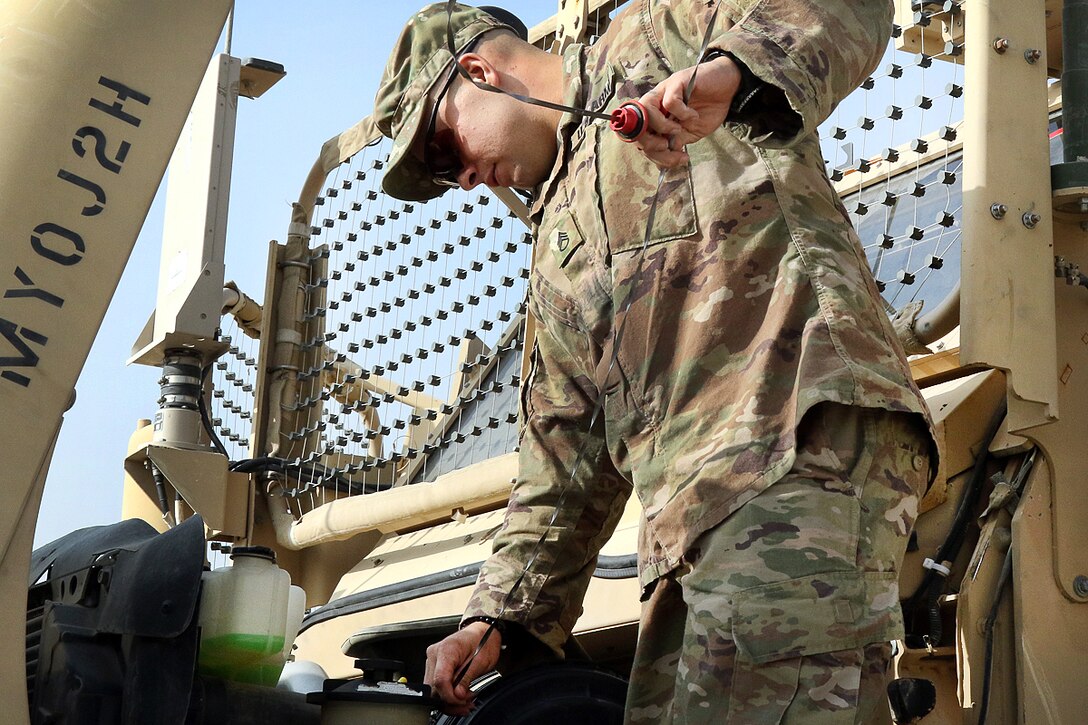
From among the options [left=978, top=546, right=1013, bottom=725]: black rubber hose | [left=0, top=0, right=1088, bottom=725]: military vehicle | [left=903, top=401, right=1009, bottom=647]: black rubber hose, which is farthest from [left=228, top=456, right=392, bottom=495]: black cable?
[left=978, top=546, right=1013, bottom=725]: black rubber hose

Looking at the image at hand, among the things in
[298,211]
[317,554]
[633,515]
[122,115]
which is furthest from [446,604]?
[298,211]

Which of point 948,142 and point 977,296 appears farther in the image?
point 948,142

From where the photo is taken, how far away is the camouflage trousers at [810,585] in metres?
1.78

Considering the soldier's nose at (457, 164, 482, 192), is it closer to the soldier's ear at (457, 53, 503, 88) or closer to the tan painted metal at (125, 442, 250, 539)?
the soldier's ear at (457, 53, 503, 88)

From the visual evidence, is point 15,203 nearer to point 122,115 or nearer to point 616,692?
point 122,115

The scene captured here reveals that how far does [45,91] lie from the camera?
169 cm

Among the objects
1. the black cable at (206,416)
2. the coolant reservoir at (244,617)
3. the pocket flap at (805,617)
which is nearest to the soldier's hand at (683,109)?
the pocket flap at (805,617)

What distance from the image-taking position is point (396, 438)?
175 inches

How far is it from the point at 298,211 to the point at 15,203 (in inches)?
132

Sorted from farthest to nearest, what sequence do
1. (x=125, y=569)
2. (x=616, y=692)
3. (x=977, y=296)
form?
(x=977, y=296)
(x=616, y=692)
(x=125, y=569)

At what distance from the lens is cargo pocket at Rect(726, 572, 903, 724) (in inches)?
69.8

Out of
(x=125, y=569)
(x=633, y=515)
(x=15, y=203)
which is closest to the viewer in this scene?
(x=15, y=203)

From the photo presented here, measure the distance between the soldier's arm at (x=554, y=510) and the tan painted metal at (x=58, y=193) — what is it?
799 mm

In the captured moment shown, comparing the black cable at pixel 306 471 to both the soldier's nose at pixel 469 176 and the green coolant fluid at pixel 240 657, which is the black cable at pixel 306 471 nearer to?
the soldier's nose at pixel 469 176
